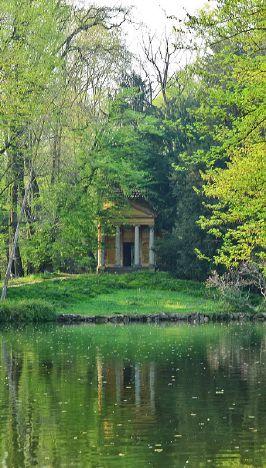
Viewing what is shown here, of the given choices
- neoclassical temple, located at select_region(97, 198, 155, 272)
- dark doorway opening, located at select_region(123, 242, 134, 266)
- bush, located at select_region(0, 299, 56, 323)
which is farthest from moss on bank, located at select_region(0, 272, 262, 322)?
dark doorway opening, located at select_region(123, 242, 134, 266)

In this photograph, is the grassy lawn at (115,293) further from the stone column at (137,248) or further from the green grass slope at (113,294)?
the stone column at (137,248)

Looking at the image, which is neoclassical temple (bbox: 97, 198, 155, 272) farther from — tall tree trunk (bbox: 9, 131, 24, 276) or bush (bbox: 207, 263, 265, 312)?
bush (bbox: 207, 263, 265, 312)

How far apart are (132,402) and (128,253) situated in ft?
184

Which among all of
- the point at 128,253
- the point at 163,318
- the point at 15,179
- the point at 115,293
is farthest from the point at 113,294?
the point at 128,253

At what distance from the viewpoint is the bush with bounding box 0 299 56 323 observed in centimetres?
4688

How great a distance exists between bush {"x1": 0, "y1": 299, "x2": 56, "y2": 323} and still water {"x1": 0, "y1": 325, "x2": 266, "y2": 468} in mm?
7016

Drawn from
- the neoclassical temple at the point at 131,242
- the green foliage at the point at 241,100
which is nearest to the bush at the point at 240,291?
the neoclassical temple at the point at 131,242

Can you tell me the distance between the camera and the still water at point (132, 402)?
55.4ft

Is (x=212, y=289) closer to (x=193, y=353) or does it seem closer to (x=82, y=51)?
(x=82, y=51)

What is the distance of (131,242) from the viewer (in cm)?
7844

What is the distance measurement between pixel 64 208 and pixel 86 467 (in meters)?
48.0

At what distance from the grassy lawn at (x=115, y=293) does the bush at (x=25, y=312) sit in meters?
0.97

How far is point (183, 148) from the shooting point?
70875mm

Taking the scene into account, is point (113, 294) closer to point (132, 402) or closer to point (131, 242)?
point (131, 242)
